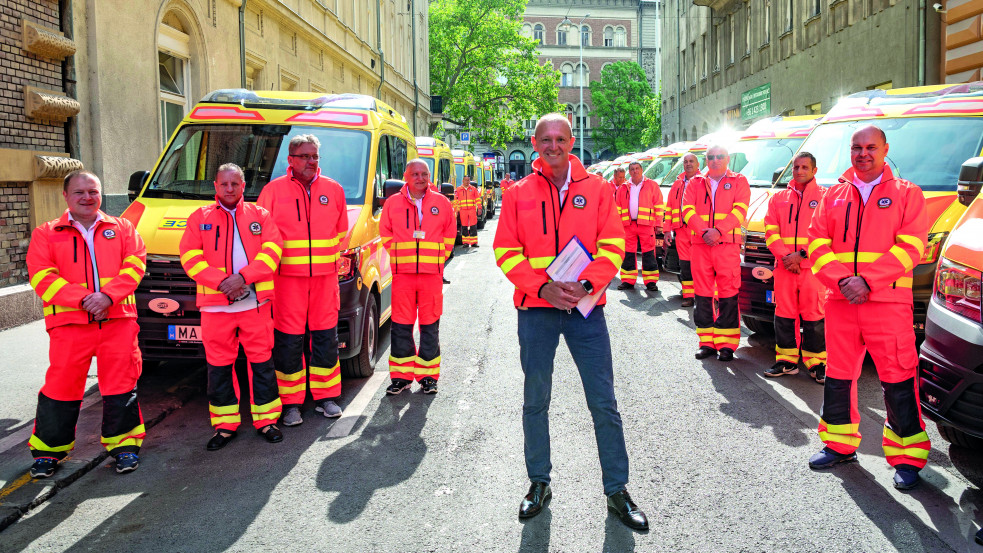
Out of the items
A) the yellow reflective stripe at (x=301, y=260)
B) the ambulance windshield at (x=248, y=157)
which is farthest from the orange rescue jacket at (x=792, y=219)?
the yellow reflective stripe at (x=301, y=260)

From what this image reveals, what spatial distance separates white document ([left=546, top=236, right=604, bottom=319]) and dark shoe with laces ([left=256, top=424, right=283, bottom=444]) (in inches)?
95.6

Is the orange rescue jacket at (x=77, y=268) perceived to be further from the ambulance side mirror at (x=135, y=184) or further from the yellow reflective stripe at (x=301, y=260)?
the ambulance side mirror at (x=135, y=184)

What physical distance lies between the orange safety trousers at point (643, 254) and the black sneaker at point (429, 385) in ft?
21.3

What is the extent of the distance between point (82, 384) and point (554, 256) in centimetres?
289

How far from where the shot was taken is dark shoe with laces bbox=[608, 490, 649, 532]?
394 centimetres

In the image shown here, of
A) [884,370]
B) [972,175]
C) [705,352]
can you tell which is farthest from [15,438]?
[972,175]

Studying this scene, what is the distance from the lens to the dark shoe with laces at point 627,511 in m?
3.94

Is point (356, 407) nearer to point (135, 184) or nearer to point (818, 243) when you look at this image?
point (135, 184)

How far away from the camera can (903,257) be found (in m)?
4.52

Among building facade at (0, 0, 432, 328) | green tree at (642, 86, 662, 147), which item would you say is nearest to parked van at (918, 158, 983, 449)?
building facade at (0, 0, 432, 328)

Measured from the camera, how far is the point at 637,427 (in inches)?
219

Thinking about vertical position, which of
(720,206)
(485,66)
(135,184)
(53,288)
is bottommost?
(53,288)

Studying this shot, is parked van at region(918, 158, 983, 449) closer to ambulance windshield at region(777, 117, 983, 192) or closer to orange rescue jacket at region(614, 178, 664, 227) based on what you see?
ambulance windshield at region(777, 117, 983, 192)

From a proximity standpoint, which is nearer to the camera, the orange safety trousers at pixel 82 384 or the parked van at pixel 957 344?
the parked van at pixel 957 344
